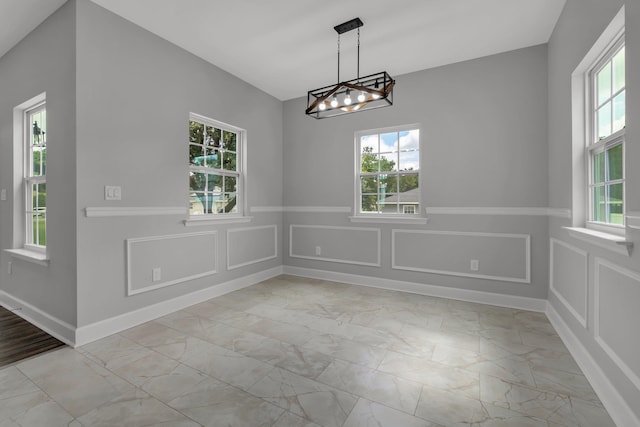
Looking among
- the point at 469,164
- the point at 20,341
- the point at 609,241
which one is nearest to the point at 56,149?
the point at 20,341

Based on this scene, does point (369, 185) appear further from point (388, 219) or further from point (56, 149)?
point (56, 149)

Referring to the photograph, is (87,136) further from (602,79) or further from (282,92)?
(602,79)

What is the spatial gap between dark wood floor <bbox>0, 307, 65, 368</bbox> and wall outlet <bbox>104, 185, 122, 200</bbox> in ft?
4.22

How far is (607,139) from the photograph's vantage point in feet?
6.62

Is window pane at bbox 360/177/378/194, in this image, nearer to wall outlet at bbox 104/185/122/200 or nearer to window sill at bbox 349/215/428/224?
window sill at bbox 349/215/428/224

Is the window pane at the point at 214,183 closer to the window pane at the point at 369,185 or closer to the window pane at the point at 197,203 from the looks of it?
the window pane at the point at 197,203

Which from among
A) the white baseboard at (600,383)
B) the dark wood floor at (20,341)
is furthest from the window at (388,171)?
the dark wood floor at (20,341)

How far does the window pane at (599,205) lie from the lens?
212 centimetres

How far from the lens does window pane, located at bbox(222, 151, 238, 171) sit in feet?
13.0

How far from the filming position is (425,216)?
3791 millimetres

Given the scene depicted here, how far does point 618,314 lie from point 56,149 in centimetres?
425

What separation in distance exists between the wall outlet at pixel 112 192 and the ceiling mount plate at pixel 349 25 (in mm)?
2559

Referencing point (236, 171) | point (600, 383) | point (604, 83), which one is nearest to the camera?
point (600, 383)

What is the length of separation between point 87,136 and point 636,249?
3.77 meters
